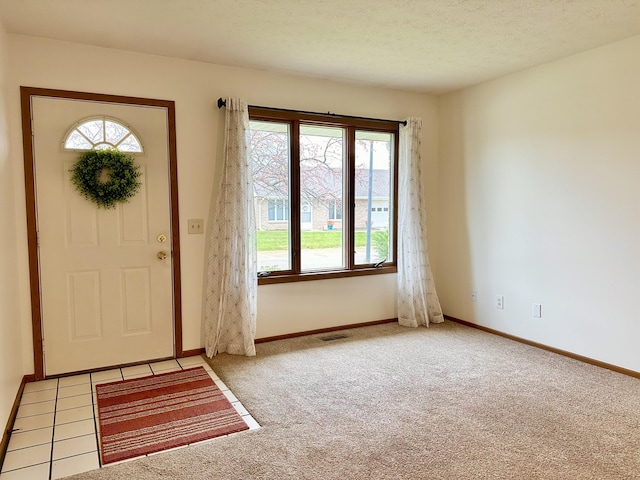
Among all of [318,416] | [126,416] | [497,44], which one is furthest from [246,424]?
[497,44]

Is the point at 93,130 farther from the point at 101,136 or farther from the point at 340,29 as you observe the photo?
the point at 340,29

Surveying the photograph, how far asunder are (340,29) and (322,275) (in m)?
2.20

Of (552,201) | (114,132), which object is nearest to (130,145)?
(114,132)

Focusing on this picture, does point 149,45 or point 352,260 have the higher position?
point 149,45

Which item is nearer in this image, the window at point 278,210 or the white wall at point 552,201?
the white wall at point 552,201

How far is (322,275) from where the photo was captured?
13.7 feet

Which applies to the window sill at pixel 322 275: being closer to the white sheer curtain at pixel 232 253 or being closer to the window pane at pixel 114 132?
the white sheer curtain at pixel 232 253

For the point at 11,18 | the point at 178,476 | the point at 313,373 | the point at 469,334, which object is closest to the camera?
the point at 178,476

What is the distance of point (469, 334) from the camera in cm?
421

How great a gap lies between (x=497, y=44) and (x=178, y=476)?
347cm

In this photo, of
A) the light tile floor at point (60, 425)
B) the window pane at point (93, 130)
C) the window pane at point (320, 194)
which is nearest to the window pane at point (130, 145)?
the window pane at point (93, 130)

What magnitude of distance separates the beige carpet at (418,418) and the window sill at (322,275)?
0.61 meters

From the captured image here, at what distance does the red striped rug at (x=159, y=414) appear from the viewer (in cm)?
229

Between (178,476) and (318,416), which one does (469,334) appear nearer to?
(318,416)
